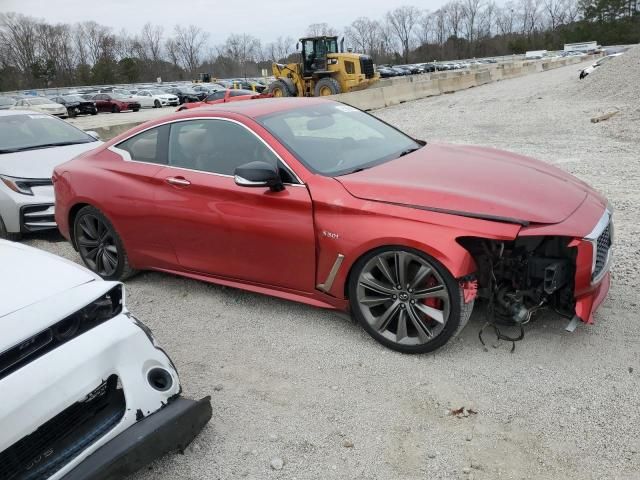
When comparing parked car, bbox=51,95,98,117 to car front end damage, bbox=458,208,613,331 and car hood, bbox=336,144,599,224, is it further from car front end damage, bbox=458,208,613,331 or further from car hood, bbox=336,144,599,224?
car front end damage, bbox=458,208,613,331

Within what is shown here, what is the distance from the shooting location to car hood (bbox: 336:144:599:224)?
3285mm

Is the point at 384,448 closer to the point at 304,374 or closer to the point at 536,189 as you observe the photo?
the point at 304,374

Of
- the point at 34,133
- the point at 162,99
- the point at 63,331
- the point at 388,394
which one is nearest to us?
the point at 63,331

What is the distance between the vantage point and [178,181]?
4309 mm

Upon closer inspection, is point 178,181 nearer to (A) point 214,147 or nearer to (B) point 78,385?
(A) point 214,147

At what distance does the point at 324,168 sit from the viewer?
3.88 metres

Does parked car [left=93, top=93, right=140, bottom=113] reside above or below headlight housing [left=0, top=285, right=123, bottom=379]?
below

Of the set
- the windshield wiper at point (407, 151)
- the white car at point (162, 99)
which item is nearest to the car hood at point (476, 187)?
the windshield wiper at point (407, 151)

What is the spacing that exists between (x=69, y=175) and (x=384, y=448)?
3.82m

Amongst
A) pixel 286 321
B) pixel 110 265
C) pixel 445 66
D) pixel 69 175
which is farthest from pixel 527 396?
pixel 445 66

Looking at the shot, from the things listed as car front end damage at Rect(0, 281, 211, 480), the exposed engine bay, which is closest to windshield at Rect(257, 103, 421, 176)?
the exposed engine bay

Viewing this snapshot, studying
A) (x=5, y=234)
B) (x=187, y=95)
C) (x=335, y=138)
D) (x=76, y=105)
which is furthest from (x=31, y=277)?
(x=187, y=95)

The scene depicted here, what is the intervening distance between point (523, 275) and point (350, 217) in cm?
111

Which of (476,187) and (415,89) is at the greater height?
(476,187)
